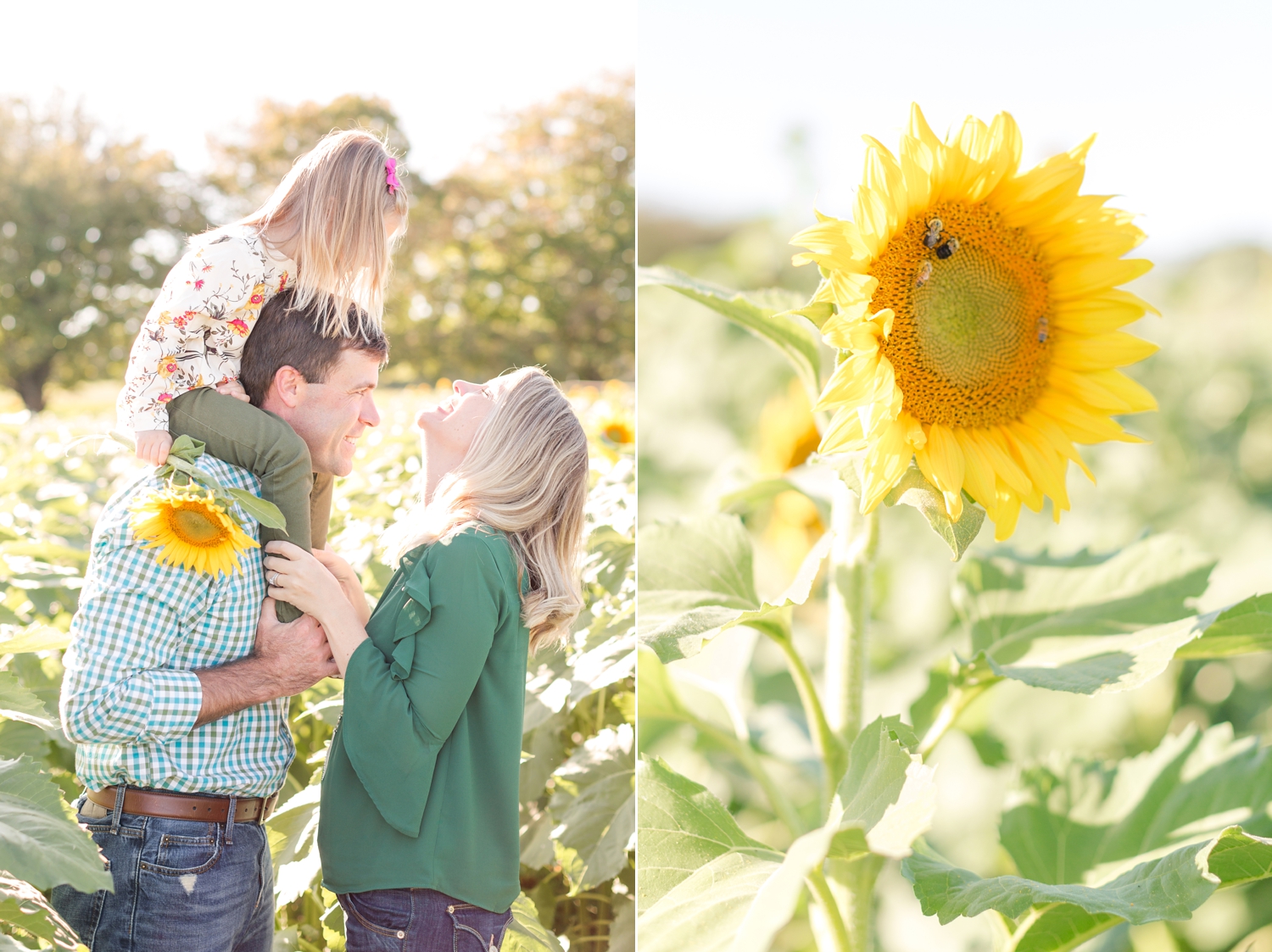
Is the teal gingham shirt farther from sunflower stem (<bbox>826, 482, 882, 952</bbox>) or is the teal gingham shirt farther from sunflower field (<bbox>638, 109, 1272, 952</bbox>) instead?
sunflower stem (<bbox>826, 482, 882, 952</bbox>)

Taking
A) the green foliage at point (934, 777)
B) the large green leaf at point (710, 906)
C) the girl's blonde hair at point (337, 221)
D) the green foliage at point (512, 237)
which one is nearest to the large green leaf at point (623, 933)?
the green foliage at point (934, 777)

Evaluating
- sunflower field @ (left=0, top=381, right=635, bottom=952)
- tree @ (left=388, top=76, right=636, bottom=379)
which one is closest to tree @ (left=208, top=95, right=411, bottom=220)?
tree @ (left=388, top=76, right=636, bottom=379)

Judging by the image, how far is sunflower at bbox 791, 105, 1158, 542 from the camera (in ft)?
3.05

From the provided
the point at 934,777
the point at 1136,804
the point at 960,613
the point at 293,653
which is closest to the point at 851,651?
the point at 934,777

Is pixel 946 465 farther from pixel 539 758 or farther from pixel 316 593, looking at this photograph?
pixel 539 758

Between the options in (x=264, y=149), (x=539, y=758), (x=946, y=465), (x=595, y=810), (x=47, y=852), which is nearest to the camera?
(x=47, y=852)

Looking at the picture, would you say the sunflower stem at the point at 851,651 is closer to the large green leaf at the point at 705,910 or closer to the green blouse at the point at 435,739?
the large green leaf at the point at 705,910

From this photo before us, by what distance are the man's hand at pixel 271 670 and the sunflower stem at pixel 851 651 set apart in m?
0.56

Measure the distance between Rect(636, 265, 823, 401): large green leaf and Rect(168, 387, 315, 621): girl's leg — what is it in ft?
1.50

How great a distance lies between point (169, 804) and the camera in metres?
1.01

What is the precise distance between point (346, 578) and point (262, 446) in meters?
0.19

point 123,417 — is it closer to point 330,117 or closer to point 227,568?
point 227,568

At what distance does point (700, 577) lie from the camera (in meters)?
1.14

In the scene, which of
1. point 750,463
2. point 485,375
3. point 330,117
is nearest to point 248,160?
point 330,117
